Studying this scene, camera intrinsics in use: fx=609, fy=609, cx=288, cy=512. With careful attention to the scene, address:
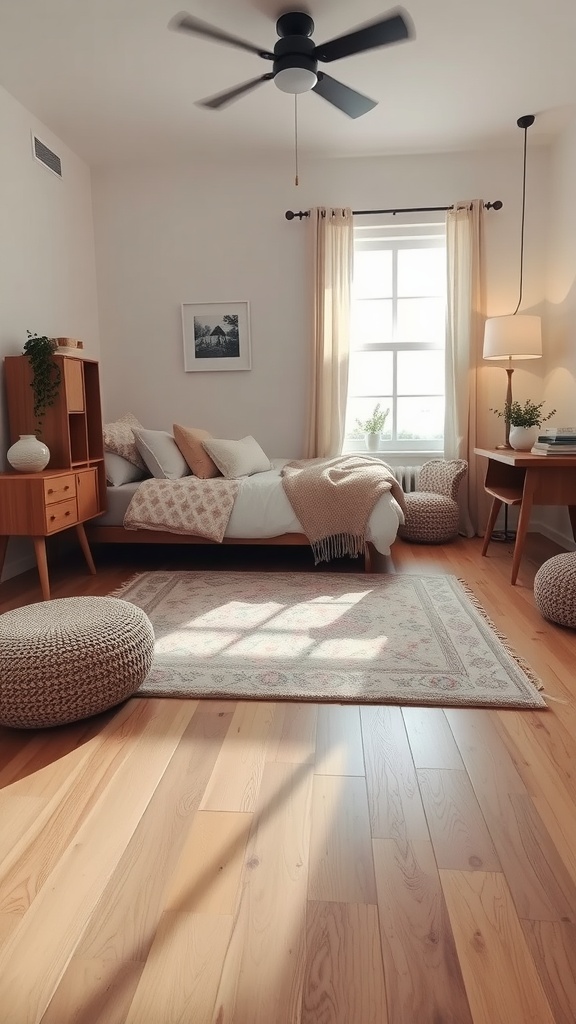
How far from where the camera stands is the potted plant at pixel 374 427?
4879mm

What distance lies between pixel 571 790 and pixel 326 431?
139 inches

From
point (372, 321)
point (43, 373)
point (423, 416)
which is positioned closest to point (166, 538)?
point (43, 373)

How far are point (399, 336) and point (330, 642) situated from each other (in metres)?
3.18

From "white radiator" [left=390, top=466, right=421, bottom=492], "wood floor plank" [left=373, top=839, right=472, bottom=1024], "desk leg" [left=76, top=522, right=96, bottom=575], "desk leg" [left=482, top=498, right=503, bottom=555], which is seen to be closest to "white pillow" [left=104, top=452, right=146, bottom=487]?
"desk leg" [left=76, top=522, right=96, bottom=575]

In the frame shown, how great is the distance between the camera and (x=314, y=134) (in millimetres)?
4242

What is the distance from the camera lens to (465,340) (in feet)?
15.1

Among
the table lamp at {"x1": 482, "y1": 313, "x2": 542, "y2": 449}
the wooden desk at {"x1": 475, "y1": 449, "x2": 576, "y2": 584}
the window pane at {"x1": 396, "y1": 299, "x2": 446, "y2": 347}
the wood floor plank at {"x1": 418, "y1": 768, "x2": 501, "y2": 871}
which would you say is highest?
the window pane at {"x1": 396, "y1": 299, "x2": 446, "y2": 347}

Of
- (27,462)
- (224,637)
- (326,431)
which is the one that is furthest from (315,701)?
(326,431)

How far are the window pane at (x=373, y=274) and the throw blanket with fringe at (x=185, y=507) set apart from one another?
2162mm

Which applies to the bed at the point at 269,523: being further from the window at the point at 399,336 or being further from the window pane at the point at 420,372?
the window pane at the point at 420,372

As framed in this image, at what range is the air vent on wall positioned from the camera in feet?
12.8

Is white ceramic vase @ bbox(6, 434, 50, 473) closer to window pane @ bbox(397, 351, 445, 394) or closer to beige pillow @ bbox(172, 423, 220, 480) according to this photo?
beige pillow @ bbox(172, 423, 220, 480)

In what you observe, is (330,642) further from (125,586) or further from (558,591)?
(125,586)

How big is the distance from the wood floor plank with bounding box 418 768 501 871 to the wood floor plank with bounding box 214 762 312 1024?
0.29 meters
